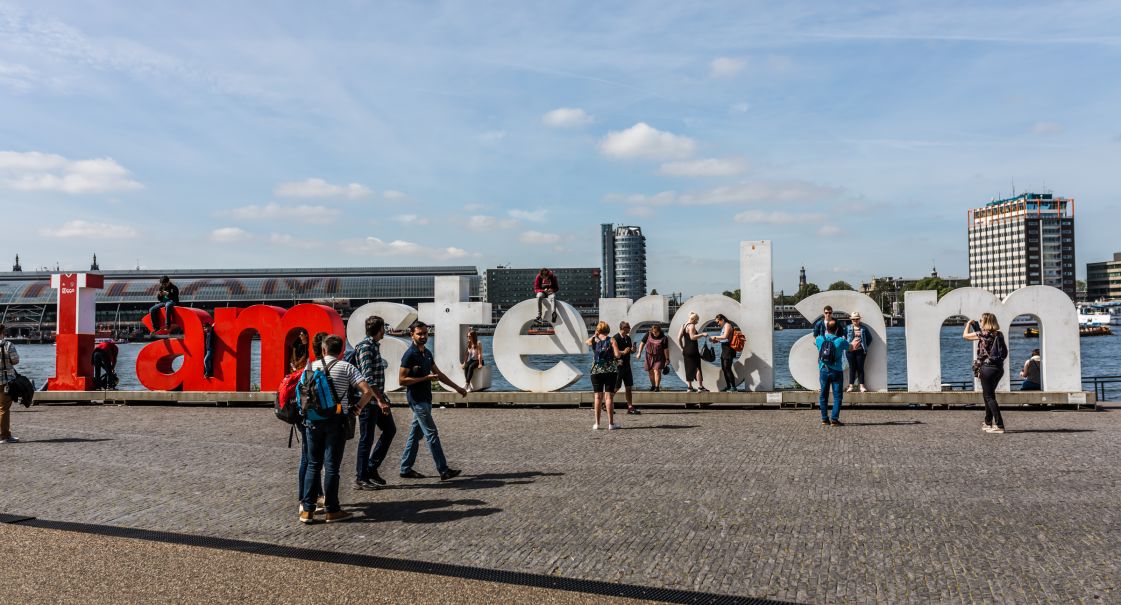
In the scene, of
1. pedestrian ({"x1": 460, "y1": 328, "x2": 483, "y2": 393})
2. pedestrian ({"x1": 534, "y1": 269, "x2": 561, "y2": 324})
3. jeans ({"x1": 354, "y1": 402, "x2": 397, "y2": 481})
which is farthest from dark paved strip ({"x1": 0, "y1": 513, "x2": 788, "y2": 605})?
pedestrian ({"x1": 534, "y1": 269, "x2": 561, "y2": 324})

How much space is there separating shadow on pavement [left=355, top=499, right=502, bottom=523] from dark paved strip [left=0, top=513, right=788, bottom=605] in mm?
1209

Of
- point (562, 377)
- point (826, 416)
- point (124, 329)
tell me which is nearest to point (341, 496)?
point (826, 416)

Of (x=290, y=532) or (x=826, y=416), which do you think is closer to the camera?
(x=290, y=532)

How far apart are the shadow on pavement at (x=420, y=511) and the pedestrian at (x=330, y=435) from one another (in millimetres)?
303

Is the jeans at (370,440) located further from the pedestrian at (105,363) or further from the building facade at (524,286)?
the building facade at (524,286)

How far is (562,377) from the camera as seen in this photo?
18.2 meters

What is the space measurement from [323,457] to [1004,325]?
14504 mm

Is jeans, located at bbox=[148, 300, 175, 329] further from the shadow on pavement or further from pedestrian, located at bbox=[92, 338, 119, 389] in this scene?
the shadow on pavement

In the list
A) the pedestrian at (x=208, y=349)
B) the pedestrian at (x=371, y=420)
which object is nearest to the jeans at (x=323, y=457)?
the pedestrian at (x=371, y=420)

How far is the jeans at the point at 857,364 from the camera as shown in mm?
16797

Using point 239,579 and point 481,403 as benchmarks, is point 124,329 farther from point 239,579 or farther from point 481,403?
point 239,579

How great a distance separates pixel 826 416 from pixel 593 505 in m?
7.08

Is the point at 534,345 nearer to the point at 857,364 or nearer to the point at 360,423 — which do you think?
the point at 857,364

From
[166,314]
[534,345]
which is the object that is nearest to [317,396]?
[534,345]
